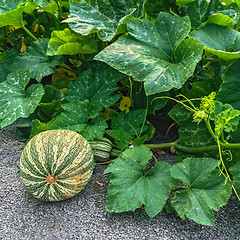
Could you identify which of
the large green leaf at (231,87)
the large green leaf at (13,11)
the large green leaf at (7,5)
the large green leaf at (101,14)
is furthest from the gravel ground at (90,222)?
the large green leaf at (7,5)

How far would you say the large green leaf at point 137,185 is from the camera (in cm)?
147

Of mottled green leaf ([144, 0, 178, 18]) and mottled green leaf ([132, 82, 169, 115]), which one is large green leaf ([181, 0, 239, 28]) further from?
mottled green leaf ([132, 82, 169, 115])

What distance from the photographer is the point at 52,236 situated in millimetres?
1449

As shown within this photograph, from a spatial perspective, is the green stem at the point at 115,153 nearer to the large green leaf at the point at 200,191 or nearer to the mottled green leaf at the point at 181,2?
Result: the large green leaf at the point at 200,191

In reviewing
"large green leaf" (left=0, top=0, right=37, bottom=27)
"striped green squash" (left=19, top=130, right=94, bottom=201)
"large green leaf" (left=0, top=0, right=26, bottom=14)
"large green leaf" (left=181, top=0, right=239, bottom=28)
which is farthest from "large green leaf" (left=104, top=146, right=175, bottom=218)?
"large green leaf" (left=0, top=0, right=26, bottom=14)

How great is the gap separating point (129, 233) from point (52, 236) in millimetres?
337

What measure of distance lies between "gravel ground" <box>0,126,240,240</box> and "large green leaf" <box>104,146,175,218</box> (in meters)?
0.10

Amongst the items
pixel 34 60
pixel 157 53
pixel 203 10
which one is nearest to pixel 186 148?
pixel 157 53

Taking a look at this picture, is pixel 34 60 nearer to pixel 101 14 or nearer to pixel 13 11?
pixel 13 11

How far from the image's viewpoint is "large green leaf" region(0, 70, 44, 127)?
6.20ft

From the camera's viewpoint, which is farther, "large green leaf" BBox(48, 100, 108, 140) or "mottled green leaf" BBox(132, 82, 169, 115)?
"mottled green leaf" BBox(132, 82, 169, 115)

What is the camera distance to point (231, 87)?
1.65 meters

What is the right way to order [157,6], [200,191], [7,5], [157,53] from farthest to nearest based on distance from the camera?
[7,5] → [157,6] → [157,53] → [200,191]

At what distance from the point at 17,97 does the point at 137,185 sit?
96 cm
